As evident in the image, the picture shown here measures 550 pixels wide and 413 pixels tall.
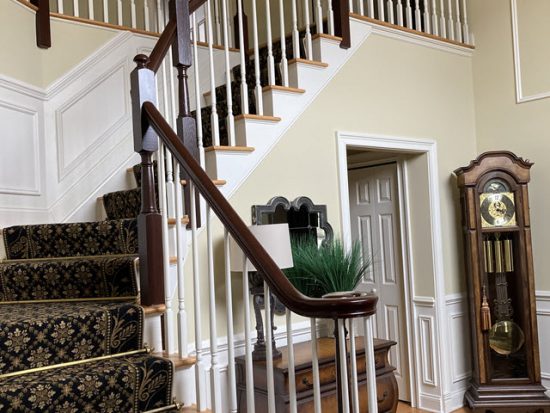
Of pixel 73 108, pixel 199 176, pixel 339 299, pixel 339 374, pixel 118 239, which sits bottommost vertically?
pixel 339 374

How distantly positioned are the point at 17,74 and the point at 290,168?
1.75 metres

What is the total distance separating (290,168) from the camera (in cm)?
333

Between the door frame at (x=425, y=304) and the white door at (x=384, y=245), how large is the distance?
116 millimetres

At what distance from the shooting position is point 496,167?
4102mm

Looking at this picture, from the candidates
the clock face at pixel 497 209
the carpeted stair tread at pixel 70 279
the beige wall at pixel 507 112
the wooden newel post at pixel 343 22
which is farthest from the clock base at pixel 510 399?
the carpeted stair tread at pixel 70 279

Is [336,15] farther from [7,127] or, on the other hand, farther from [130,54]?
[7,127]

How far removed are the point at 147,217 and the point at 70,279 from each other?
50cm

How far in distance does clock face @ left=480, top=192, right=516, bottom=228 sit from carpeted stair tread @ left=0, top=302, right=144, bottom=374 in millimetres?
3018

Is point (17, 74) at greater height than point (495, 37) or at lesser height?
lesser

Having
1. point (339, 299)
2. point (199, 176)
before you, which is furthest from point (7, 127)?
point (339, 299)

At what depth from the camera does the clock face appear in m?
4.12

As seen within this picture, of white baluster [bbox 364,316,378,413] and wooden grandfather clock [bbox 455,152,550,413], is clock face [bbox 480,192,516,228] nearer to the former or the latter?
wooden grandfather clock [bbox 455,152,550,413]

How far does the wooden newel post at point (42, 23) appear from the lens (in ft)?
11.1

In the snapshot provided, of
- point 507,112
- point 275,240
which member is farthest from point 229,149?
point 507,112
